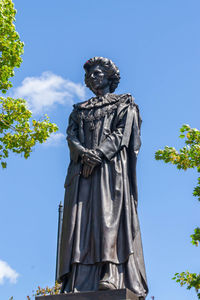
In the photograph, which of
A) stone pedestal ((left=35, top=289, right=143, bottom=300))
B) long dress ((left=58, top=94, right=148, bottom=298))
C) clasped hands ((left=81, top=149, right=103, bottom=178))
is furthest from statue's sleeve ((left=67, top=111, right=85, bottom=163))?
stone pedestal ((left=35, top=289, right=143, bottom=300))

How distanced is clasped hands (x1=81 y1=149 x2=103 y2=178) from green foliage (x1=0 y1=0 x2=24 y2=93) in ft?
27.4

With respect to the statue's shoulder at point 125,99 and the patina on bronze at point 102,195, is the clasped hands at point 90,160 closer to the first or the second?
the patina on bronze at point 102,195

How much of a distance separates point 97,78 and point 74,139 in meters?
1.13

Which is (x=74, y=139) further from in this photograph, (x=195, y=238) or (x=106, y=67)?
(x=195, y=238)

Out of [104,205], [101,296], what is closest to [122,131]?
[104,205]

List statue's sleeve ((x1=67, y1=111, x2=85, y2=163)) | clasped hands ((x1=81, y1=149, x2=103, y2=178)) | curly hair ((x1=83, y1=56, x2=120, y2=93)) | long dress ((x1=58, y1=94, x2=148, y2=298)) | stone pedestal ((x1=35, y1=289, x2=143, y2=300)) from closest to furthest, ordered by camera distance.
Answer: stone pedestal ((x1=35, y1=289, x2=143, y2=300)) → long dress ((x1=58, y1=94, x2=148, y2=298)) → clasped hands ((x1=81, y1=149, x2=103, y2=178)) → statue's sleeve ((x1=67, y1=111, x2=85, y2=163)) → curly hair ((x1=83, y1=56, x2=120, y2=93))

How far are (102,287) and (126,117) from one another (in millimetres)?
2628

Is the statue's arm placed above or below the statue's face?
below

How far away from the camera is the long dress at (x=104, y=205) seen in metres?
6.53

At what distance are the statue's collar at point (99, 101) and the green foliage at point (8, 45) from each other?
7.38m

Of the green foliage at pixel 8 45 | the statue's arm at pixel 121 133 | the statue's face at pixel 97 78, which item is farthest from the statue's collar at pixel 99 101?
the green foliage at pixel 8 45

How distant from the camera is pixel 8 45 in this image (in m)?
14.7

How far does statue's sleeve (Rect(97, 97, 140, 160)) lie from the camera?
23.7 feet

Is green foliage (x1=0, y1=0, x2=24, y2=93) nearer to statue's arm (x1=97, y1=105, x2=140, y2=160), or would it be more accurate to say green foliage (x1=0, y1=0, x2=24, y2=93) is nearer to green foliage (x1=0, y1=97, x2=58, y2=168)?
green foliage (x1=0, y1=97, x2=58, y2=168)
